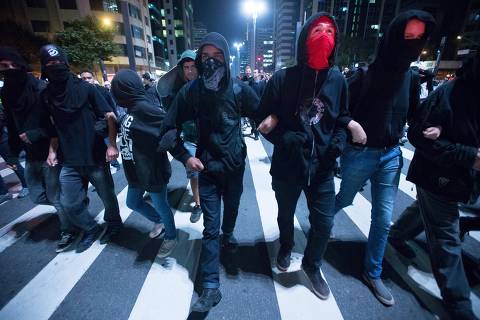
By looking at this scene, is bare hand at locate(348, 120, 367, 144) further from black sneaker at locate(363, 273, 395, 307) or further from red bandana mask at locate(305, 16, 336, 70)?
black sneaker at locate(363, 273, 395, 307)

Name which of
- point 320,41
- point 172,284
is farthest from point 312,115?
point 172,284

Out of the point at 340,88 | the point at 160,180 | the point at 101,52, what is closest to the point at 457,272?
the point at 340,88

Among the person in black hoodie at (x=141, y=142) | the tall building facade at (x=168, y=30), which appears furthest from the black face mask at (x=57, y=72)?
the tall building facade at (x=168, y=30)

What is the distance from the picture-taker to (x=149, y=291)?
8.11ft

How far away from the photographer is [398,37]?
2.01 meters

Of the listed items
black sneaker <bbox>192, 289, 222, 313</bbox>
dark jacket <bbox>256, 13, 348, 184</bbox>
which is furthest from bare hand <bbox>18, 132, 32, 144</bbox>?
dark jacket <bbox>256, 13, 348, 184</bbox>

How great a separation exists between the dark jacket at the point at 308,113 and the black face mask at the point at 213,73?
470mm

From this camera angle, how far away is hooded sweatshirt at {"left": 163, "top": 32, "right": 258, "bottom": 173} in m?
2.23

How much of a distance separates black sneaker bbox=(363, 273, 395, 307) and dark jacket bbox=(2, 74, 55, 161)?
158 inches

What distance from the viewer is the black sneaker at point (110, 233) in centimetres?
331

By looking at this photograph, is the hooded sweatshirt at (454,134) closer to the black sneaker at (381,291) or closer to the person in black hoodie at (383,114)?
the person in black hoodie at (383,114)

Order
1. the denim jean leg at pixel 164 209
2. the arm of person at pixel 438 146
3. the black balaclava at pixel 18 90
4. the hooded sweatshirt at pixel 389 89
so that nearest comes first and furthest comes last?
the arm of person at pixel 438 146, the hooded sweatshirt at pixel 389 89, the denim jean leg at pixel 164 209, the black balaclava at pixel 18 90

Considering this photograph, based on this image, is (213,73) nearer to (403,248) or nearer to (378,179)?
(378,179)

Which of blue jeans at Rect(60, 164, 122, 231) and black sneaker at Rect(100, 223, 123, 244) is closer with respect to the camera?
blue jeans at Rect(60, 164, 122, 231)
